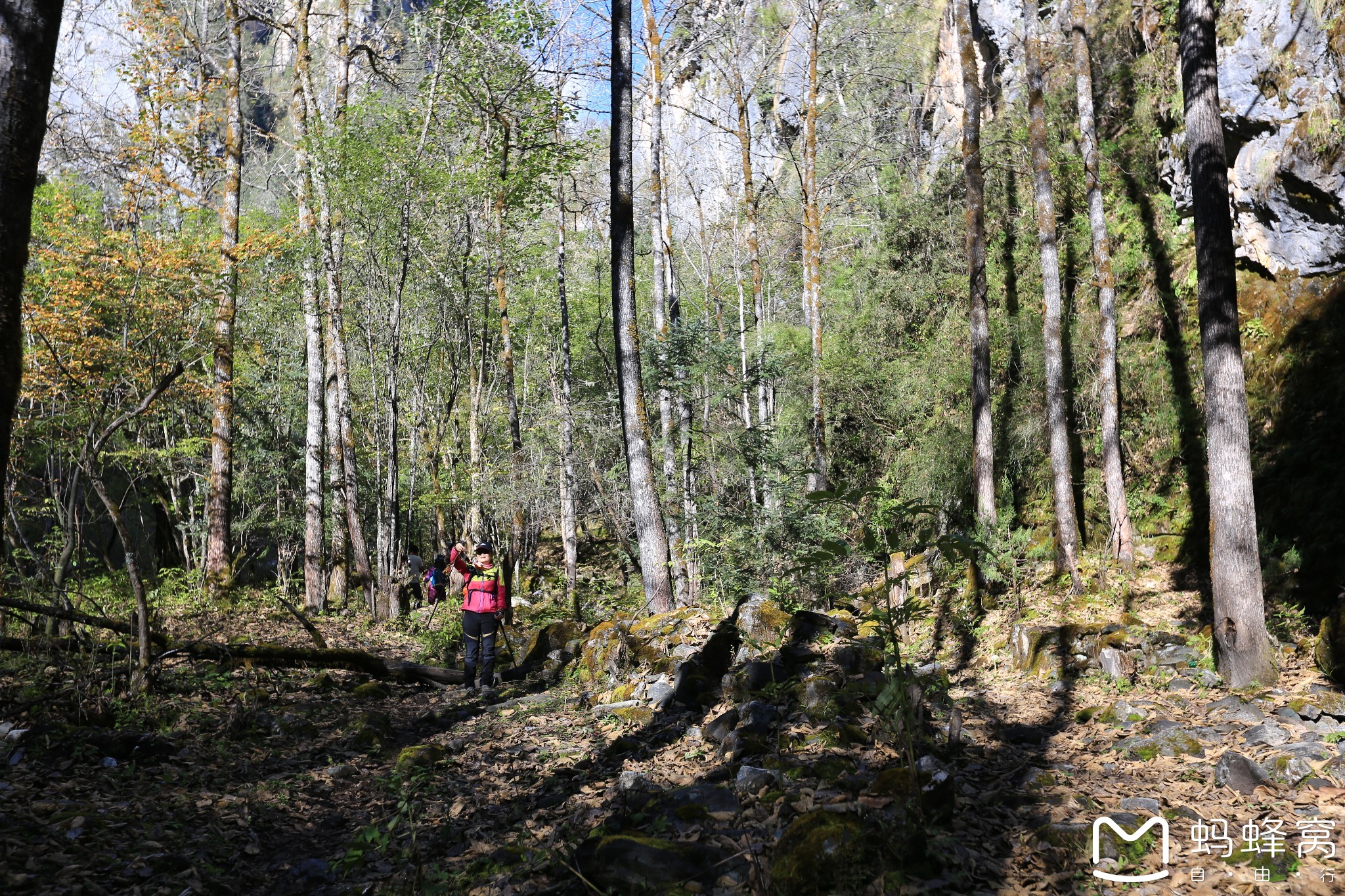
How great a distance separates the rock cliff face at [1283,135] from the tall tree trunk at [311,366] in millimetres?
15381

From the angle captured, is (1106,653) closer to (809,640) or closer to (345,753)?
(809,640)

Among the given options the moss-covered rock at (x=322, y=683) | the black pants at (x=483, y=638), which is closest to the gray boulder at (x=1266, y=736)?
the black pants at (x=483, y=638)

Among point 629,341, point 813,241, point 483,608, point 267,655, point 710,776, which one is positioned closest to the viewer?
point 710,776

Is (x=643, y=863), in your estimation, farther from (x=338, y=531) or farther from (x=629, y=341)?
(x=338, y=531)

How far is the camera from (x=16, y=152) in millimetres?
3037

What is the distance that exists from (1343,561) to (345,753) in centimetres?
973

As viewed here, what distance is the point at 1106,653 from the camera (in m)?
7.37

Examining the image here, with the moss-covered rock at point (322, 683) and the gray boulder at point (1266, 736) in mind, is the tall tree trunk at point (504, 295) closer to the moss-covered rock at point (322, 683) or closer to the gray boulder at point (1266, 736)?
the moss-covered rock at point (322, 683)

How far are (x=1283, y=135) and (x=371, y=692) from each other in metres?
13.1

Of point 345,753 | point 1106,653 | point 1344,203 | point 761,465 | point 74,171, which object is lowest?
point 345,753

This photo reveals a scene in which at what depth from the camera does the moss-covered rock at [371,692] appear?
7988mm

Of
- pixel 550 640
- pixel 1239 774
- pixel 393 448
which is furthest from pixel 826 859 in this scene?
pixel 393 448

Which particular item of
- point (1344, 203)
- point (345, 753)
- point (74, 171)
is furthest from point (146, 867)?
Result: point (74, 171)

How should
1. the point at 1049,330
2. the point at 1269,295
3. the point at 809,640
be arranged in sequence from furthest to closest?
the point at 1049,330
the point at 1269,295
the point at 809,640
